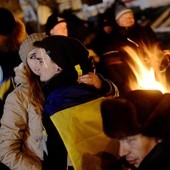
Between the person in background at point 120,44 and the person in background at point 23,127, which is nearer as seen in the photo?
the person in background at point 23,127

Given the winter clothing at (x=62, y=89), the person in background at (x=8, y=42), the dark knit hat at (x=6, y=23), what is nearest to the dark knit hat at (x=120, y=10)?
the person in background at (x=8, y=42)

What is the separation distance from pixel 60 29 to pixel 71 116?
2714mm

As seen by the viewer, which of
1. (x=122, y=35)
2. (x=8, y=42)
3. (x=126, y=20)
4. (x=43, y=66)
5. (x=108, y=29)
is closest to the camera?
(x=43, y=66)

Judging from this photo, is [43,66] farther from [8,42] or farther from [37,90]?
[8,42]

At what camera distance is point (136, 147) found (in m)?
2.14

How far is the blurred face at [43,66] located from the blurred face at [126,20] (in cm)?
290

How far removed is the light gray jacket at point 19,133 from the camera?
9.85ft

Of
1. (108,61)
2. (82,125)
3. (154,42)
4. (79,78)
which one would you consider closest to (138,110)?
(82,125)

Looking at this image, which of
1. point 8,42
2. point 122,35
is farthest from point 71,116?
point 122,35

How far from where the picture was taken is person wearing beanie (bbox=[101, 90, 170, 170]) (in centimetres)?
196

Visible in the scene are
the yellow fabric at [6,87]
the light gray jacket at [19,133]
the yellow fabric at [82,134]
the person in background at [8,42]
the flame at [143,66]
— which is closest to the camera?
the yellow fabric at [82,134]

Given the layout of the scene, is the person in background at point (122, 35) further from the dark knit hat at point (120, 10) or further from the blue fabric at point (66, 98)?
the blue fabric at point (66, 98)

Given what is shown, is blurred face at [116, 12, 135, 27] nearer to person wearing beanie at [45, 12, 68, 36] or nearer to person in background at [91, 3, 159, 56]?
person in background at [91, 3, 159, 56]

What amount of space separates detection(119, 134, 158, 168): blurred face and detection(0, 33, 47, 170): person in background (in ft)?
3.11
